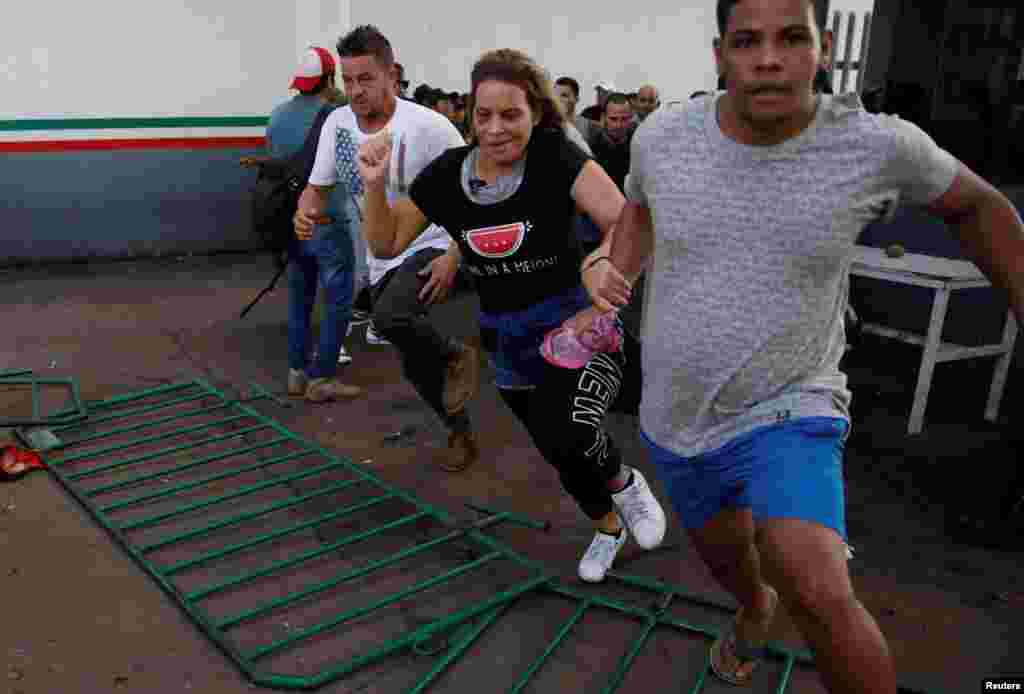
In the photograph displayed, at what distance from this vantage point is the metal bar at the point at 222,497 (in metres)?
3.80

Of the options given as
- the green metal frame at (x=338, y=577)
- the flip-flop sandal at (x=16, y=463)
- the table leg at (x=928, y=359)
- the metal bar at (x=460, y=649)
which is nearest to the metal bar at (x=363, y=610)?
the green metal frame at (x=338, y=577)

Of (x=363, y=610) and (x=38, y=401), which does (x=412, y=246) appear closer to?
(x=363, y=610)

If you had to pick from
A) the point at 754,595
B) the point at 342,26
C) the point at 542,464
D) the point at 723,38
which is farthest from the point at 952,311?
the point at 342,26

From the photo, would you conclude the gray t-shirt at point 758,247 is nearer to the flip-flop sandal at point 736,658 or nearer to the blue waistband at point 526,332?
the flip-flop sandal at point 736,658

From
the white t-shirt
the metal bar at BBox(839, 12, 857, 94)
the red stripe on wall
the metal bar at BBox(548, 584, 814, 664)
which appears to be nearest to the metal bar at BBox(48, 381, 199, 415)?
the white t-shirt

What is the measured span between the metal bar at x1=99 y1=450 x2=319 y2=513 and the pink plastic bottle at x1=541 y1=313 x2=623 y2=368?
76.2 inches

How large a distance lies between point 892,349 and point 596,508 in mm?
4014

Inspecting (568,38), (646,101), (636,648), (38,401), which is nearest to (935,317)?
(636,648)

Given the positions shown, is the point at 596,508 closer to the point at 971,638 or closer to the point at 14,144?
the point at 971,638

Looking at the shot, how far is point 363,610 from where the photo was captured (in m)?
3.19

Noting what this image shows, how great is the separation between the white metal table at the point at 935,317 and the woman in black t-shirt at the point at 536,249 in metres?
2.37

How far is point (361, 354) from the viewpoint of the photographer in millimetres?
6398

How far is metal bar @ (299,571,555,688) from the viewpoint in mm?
2844

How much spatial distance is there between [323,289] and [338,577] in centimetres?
222
